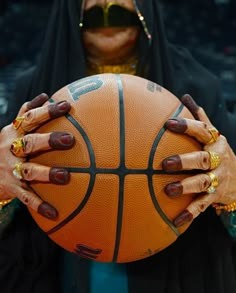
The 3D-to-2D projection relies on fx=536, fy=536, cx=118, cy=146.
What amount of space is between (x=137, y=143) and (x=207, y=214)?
311 mm

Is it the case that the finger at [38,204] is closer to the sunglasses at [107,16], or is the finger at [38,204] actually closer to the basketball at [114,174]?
the basketball at [114,174]

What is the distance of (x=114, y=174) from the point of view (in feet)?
2.90

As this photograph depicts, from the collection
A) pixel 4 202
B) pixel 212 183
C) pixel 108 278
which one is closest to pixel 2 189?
pixel 4 202

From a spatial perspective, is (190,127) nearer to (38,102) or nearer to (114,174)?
(114,174)

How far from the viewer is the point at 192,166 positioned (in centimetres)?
90

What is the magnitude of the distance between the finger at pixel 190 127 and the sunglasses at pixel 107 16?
367mm

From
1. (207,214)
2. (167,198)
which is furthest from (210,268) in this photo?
(167,198)

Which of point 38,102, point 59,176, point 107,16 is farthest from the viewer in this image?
point 107,16

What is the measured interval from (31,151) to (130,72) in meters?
0.40

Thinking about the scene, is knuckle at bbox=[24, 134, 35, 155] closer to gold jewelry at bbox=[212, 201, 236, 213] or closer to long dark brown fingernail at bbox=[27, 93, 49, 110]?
long dark brown fingernail at bbox=[27, 93, 49, 110]

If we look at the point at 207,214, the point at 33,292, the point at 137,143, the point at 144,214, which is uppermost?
the point at 137,143

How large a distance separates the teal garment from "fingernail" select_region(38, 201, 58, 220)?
0.76 ft

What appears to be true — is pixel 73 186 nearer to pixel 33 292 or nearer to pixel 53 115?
pixel 53 115

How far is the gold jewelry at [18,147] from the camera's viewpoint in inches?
36.0
